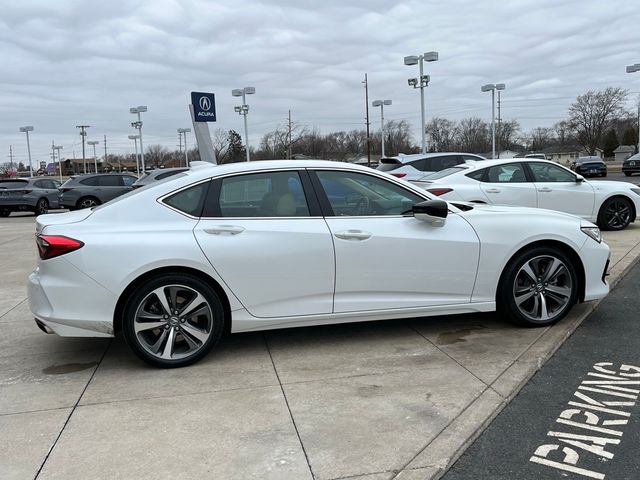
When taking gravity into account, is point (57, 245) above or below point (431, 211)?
below

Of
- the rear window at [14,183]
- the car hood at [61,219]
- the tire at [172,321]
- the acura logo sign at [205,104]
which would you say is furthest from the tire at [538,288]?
the rear window at [14,183]

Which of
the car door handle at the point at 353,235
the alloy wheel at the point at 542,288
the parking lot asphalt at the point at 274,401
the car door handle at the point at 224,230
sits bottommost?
the parking lot asphalt at the point at 274,401

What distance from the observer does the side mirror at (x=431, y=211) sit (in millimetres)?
4465

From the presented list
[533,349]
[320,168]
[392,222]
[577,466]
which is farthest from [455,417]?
[320,168]

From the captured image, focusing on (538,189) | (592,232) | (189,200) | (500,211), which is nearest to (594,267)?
(592,232)

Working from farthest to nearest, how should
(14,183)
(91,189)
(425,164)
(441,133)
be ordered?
(441,133) → (14,183) → (91,189) → (425,164)

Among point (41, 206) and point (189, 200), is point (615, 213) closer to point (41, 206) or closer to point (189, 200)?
point (189, 200)

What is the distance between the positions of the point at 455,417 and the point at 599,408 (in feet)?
2.98

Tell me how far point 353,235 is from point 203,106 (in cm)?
860

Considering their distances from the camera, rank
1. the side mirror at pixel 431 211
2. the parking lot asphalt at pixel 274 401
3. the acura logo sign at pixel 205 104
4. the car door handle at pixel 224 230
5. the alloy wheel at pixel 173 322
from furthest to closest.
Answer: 1. the acura logo sign at pixel 205 104
2. the side mirror at pixel 431 211
3. the car door handle at pixel 224 230
4. the alloy wheel at pixel 173 322
5. the parking lot asphalt at pixel 274 401

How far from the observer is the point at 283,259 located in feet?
13.8

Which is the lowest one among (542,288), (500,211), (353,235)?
(542,288)

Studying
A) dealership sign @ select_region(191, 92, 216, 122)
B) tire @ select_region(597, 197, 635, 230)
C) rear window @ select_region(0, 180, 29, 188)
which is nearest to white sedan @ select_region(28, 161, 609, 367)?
tire @ select_region(597, 197, 635, 230)

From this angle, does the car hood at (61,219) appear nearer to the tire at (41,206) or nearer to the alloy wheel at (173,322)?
the alloy wheel at (173,322)
